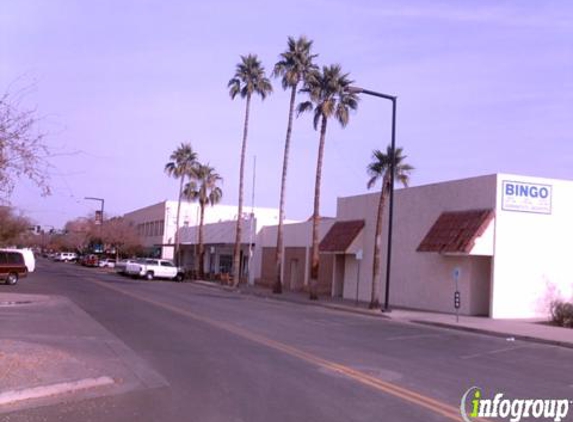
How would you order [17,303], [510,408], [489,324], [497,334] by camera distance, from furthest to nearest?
[489,324]
[17,303]
[497,334]
[510,408]

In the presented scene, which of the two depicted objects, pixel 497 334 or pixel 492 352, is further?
pixel 497 334

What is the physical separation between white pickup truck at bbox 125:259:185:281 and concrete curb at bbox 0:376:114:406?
49.9 meters

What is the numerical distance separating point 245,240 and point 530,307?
35651 mm

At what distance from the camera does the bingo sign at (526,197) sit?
30.0 meters

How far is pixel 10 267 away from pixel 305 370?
99.0ft

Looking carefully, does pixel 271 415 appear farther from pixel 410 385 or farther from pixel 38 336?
pixel 38 336

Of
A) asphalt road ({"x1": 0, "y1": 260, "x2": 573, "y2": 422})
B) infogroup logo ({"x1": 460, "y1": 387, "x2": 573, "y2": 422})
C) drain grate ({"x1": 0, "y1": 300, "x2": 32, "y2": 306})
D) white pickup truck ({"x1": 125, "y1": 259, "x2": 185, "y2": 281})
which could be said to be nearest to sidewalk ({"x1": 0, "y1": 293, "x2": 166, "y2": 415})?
asphalt road ({"x1": 0, "y1": 260, "x2": 573, "y2": 422})

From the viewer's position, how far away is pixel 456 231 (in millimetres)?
31156

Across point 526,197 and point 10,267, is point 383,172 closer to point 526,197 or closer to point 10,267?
point 526,197

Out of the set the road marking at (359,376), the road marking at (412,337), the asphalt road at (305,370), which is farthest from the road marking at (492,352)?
the road marking at (359,376)

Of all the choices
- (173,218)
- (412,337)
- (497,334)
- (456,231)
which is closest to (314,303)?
(456,231)

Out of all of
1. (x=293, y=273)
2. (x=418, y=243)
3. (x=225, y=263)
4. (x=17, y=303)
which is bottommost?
(x=17, y=303)

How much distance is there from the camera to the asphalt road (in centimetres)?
891

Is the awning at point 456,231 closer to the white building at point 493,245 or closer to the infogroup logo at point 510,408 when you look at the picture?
the white building at point 493,245
